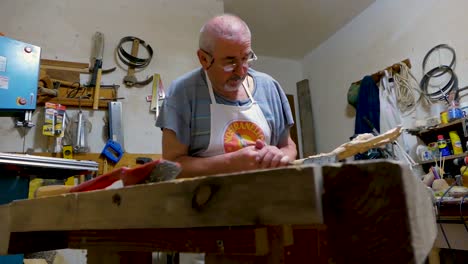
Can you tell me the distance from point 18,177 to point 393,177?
5.70 ft

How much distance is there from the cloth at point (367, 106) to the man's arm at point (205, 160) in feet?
9.05

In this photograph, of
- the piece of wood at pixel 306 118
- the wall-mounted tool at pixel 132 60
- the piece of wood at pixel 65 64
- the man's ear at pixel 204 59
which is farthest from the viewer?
the piece of wood at pixel 306 118

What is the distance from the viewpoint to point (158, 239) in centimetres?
58

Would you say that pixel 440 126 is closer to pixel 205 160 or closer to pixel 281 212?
pixel 205 160

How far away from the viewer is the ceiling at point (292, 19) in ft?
12.4

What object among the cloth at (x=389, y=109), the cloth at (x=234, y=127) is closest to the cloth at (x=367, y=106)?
the cloth at (x=389, y=109)

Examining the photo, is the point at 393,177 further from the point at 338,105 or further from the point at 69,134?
the point at 338,105

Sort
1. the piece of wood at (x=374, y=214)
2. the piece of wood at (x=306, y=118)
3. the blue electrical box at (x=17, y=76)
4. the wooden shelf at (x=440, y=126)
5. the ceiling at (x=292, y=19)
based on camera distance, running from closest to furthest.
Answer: the piece of wood at (x=374, y=214), the blue electrical box at (x=17, y=76), the wooden shelf at (x=440, y=126), the ceiling at (x=292, y=19), the piece of wood at (x=306, y=118)

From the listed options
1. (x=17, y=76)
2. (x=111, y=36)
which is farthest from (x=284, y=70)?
(x=17, y=76)

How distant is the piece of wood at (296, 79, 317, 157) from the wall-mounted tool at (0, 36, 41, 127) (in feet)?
10.7

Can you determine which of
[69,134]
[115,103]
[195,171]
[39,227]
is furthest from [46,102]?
[39,227]

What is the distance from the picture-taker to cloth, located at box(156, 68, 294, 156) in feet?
3.87

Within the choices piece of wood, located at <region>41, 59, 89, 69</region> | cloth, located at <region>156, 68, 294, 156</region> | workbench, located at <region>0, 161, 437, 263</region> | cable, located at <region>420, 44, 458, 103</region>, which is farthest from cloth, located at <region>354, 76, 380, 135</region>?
workbench, located at <region>0, 161, 437, 263</region>

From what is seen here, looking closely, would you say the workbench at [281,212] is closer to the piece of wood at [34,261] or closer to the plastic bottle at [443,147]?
the piece of wood at [34,261]
